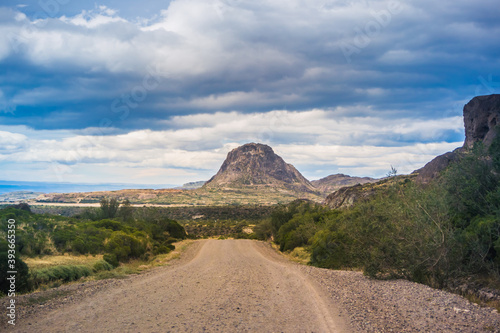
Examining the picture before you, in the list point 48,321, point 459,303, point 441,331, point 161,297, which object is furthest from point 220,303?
point 459,303

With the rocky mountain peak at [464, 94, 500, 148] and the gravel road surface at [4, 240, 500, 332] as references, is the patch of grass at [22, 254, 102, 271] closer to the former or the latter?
the gravel road surface at [4, 240, 500, 332]

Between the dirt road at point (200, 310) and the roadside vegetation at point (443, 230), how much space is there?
3745 millimetres

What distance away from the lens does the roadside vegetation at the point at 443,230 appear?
1184cm

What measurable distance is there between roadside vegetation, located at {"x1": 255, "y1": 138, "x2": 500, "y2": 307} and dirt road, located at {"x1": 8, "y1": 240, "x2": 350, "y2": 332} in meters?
3.74

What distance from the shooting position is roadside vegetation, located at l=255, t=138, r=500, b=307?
11844 millimetres

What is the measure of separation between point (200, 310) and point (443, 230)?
9222mm

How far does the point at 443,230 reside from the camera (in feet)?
40.5

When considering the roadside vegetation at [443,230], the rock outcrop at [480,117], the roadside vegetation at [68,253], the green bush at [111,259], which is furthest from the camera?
the rock outcrop at [480,117]

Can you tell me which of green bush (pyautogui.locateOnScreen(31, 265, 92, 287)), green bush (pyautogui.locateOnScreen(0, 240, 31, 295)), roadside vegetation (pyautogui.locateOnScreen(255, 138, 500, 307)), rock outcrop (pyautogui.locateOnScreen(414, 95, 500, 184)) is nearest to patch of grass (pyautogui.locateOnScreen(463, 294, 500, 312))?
roadside vegetation (pyautogui.locateOnScreen(255, 138, 500, 307))

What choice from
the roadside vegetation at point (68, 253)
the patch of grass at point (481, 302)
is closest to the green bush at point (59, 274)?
the roadside vegetation at point (68, 253)

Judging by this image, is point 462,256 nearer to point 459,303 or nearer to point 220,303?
point 459,303

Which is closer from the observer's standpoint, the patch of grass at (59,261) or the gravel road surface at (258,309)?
the gravel road surface at (258,309)

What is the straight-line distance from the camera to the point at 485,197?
1342cm

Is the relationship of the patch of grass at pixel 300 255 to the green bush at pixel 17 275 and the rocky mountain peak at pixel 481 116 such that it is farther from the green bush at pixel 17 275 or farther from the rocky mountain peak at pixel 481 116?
the rocky mountain peak at pixel 481 116
